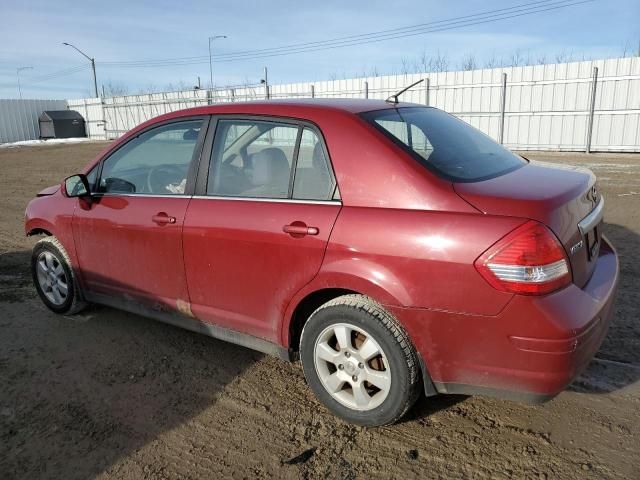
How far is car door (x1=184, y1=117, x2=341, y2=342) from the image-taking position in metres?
2.80

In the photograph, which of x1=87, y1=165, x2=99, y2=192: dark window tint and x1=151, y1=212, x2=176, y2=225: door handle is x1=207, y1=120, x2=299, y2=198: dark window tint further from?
x1=87, y1=165, x2=99, y2=192: dark window tint

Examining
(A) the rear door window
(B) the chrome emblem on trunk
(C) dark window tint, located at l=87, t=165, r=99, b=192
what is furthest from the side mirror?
(B) the chrome emblem on trunk

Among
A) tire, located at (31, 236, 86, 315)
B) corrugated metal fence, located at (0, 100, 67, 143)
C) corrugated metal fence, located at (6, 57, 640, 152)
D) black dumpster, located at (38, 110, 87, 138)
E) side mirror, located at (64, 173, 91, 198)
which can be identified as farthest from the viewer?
corrugated metal fence, located at (0, 100, 67, 143)

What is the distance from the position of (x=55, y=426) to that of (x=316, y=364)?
1518 millimetres

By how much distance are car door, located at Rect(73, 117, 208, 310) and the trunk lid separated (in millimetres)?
1892

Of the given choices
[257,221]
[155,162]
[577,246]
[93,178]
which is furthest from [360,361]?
[93,178]

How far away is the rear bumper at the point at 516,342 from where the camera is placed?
222 centimetres

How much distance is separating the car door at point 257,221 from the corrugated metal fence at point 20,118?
39.7 m

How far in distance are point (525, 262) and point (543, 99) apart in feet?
53.8

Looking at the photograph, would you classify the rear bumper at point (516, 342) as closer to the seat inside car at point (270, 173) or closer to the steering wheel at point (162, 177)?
the seat inside car at point (270, 173)

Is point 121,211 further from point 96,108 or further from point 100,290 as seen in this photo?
point 96,108

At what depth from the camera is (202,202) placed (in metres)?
3.28

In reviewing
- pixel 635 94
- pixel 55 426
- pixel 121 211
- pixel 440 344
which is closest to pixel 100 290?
pixel 121 211

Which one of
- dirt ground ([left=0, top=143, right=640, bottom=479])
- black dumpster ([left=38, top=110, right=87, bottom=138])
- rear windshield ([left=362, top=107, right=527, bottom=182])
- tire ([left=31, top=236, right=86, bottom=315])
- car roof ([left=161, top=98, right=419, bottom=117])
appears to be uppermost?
black dumpster ([left=38, top=110, right=87, bottom=138])
